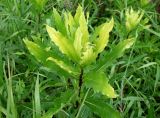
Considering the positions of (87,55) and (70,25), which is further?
(70,25)

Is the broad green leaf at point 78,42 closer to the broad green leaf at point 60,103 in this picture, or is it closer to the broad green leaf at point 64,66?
the broad green leaf at point 64,66

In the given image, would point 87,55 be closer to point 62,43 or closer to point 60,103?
point 62,43

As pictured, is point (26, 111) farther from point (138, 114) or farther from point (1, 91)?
point (138, 114)

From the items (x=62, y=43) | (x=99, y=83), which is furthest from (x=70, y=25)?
(x=99, y=83)

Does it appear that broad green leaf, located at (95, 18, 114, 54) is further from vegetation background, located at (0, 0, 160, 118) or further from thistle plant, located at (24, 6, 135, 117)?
vegetation background, located at (0, 0, 160, 118)

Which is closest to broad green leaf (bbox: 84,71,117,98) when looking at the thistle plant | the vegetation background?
the thistle plant

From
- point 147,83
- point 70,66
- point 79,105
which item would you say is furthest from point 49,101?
point 147,83

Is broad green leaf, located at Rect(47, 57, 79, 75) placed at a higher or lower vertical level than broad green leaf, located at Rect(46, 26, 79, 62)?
lower
